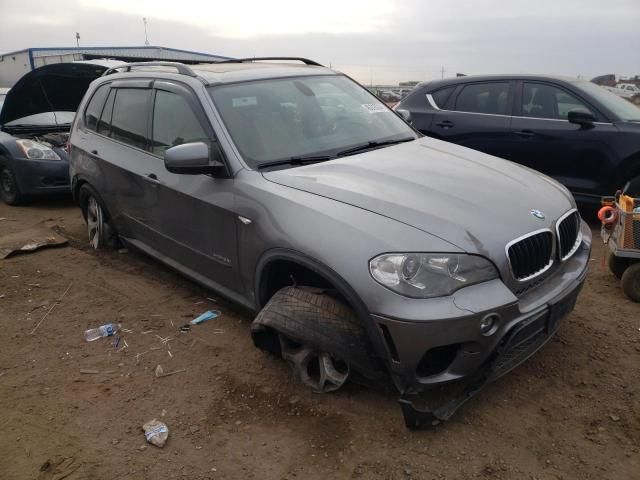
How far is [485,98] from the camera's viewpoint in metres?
6.61

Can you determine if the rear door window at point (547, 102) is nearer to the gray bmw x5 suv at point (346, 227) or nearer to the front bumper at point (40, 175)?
the gray bmw x5 suv at point (346, 227)

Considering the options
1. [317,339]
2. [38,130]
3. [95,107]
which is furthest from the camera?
[38,130]

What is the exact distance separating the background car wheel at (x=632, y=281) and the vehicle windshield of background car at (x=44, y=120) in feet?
26.4

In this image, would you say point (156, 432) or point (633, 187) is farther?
point (633, 187)

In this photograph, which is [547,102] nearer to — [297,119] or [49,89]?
[297,119]

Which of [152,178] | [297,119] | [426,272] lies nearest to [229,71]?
[297,119]

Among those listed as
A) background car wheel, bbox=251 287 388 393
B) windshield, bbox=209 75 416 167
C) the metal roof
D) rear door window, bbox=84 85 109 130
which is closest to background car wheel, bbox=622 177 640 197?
windshield, bbox=209 75 416 167

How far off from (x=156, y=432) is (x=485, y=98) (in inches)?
221

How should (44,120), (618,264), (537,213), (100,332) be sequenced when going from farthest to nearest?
(44,120) → (618,264) → (100,332) → (537,213)

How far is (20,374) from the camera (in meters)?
3.32

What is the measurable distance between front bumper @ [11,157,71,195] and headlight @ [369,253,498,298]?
633 cm

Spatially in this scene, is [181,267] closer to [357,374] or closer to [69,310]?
[69,310]

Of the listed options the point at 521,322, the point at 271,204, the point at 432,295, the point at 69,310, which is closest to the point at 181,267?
the point at 69,310

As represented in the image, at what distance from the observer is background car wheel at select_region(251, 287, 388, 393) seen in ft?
8.60
